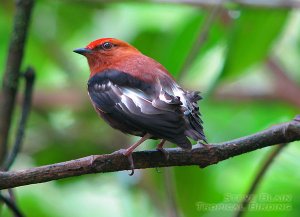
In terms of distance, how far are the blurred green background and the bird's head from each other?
0.36 metres

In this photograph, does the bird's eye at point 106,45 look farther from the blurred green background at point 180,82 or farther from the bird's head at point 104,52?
the blurred green background at point 180,82

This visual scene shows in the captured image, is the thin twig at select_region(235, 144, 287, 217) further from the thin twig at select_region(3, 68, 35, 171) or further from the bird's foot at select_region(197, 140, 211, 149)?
the thin twig at select_region(3, 68, 35, 171)

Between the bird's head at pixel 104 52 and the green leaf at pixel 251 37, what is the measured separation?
24.0 inches

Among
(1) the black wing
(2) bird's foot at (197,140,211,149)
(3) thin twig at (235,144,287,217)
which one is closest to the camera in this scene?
(2) bird's foot at (197,140,211,149)

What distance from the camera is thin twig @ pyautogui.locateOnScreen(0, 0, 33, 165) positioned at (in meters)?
3.09

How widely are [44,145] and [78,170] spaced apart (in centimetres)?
236

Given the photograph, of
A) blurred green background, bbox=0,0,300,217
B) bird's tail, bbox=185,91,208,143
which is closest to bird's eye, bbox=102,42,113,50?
blurred green background, bbox=0,0,300,217

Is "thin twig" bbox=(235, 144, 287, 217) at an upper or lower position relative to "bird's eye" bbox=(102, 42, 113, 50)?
lower

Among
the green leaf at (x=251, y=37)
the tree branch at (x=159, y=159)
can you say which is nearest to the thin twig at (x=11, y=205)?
the tree branch at (x=159, y=159)

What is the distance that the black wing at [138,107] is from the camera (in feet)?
8.61

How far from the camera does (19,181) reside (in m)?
2.29

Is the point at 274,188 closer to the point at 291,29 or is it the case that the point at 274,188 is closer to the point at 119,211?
the point at 119,211

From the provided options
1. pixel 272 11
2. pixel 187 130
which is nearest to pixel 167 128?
pixel 187 130

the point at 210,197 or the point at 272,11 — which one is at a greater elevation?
the point at 272,11
